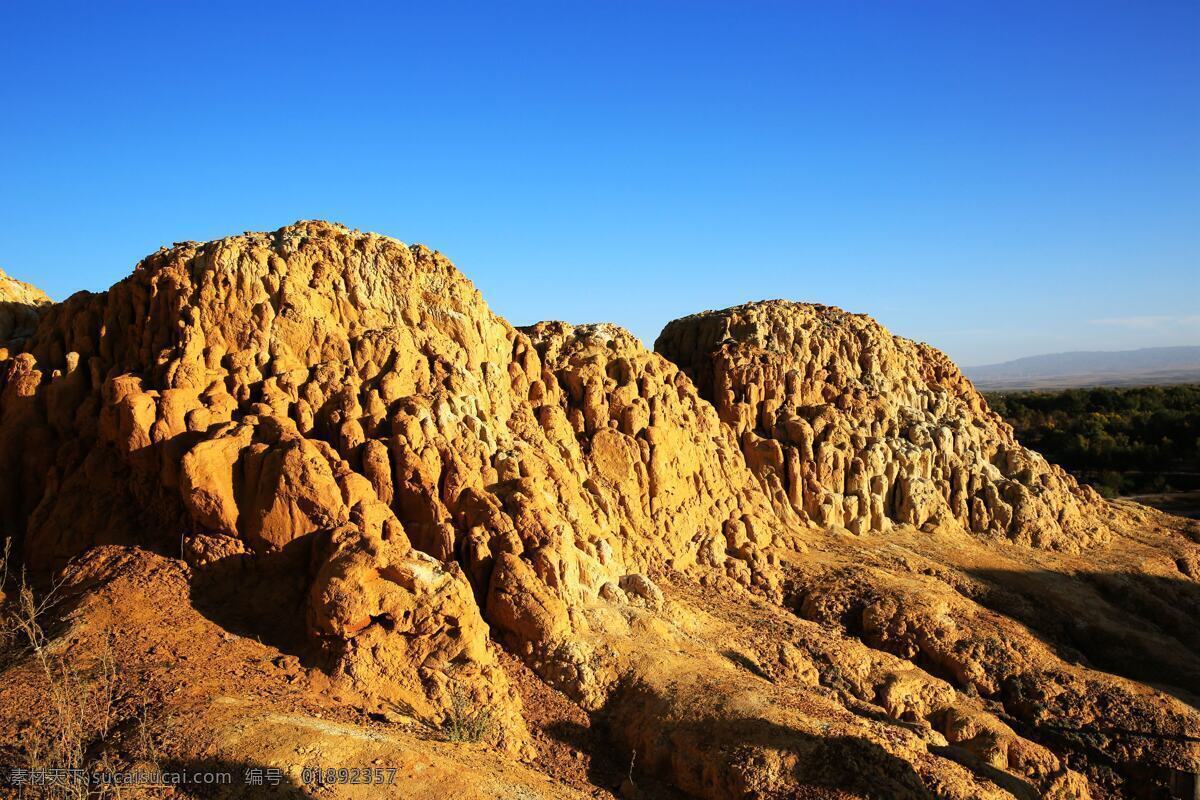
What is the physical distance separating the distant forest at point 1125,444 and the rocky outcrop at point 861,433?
60.1ft

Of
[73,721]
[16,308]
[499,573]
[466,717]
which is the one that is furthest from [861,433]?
[16,308]

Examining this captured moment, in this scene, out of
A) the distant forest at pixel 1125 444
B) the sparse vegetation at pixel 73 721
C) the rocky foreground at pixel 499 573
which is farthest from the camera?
the distant forest at pixel 1125 444

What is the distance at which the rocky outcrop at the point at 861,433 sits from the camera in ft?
78.4

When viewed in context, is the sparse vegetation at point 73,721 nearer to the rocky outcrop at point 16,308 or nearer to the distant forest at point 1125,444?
the rocky outcrop at point 16,308

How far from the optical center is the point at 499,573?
1418cm

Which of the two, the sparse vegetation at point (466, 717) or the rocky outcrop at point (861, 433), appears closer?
the sparse vegetation at point (466, 717)

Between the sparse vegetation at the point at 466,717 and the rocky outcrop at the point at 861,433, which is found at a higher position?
the rocky outcrop at the point at 861,433

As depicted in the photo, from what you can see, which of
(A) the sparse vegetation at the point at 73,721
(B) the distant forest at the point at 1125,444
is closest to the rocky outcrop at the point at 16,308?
(A) the sparse vegetation at the point at 73,721

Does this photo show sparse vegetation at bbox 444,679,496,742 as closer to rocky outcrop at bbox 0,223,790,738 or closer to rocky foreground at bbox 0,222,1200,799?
rocky foreground at bbox 0,222,1200,799

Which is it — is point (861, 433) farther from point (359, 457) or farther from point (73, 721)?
point (73, 721)

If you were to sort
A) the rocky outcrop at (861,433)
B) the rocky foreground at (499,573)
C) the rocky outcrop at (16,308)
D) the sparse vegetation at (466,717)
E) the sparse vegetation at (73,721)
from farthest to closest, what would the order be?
the rocky outcrop at (861,433), the rocky outcrop at (16,308), the rocky foreground at (499,573), the sparse vegetation at (466,717), the sparse vegetation at (73,721)

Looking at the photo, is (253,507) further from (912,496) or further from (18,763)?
(912,496)

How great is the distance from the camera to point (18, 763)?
9.46 metres

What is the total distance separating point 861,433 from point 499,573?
1451 cm
